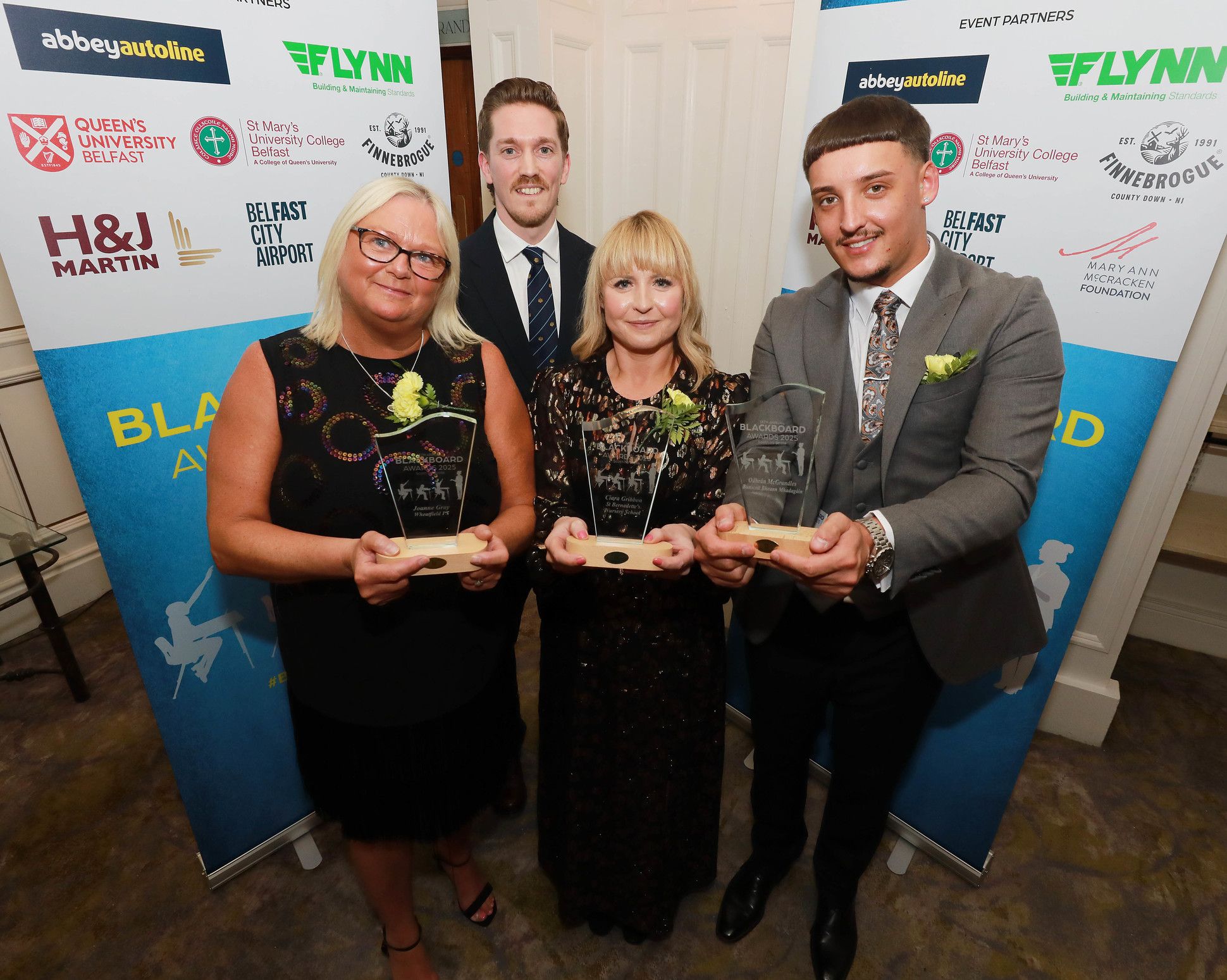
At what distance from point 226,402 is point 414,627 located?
2.15ft

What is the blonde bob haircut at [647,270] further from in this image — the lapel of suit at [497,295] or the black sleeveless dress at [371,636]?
the lapel of suit at [497,295]

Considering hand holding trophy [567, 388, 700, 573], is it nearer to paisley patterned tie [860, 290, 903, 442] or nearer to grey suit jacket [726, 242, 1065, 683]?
grey suit jacket [726, 242, 1065, 683]

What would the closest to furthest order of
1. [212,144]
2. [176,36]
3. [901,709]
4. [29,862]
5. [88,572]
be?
1. [176,36]
2. [212,144]
3. [901,709]
4. [29,862]
5. [88,572]

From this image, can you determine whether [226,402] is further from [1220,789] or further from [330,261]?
[1220,789]

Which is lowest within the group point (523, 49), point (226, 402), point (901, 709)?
point (901, 709)

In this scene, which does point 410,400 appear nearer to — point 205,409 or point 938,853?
point 205,409

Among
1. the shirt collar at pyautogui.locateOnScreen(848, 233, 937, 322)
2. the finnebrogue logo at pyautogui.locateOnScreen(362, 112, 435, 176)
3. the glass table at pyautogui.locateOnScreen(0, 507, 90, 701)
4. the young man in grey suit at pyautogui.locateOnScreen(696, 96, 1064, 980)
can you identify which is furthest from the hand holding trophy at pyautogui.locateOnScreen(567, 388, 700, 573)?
the glass table at pyautogui.locateOnScreen(0, 507, 90, 701)

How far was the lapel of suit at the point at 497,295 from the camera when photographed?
2.22 meters

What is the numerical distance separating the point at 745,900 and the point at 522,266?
213cm

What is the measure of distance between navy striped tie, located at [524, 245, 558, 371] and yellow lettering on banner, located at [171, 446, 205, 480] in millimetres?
1021

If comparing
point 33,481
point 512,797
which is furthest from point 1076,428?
point 33,481

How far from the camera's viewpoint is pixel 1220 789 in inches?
112

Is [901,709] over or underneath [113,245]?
underneath

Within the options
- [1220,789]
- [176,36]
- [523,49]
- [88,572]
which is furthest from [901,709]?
[88,572]
